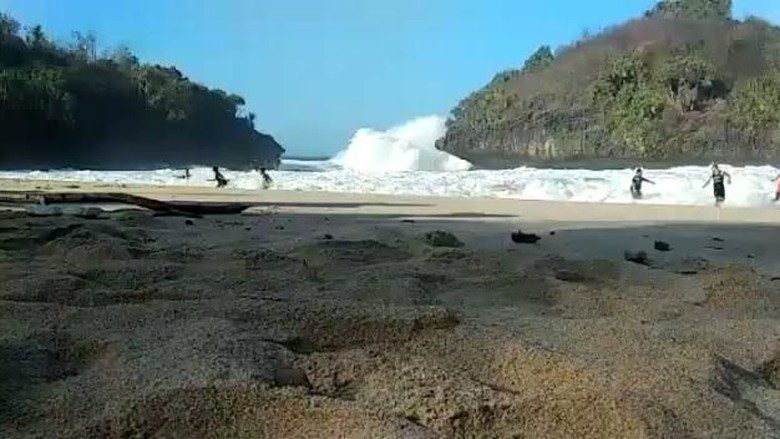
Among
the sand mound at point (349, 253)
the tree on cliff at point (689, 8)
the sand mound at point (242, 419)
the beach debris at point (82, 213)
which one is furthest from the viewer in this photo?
the tree on cliff at point (689, 8)

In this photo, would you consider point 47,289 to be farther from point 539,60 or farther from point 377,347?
point 539,60

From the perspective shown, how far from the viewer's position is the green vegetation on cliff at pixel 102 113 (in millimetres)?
61594

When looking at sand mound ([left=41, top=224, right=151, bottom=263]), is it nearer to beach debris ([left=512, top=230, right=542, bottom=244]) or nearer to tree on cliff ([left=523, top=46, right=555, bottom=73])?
beach debris ([left=512, top=230, right=542, bottom=244])

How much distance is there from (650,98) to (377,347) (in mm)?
66088

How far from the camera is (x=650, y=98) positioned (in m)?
65.0

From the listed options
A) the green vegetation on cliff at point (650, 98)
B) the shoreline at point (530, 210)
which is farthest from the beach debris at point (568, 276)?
the green vegetation on cliff at point (650, 98)

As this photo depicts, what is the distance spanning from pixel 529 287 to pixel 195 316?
1416mm

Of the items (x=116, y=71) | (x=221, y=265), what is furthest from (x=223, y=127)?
(x=221, y=265)

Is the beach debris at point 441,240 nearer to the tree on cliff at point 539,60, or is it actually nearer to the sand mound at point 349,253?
the sand mound at point 349,253

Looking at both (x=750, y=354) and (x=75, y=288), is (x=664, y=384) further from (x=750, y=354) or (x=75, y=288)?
(x=75, y=288)

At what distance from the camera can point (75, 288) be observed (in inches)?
119

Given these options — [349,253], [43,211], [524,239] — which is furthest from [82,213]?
[349,253]

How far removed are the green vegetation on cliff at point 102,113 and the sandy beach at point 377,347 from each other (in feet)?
185

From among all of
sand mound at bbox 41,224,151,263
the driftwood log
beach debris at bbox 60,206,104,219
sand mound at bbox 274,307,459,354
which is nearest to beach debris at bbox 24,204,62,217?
beach debris at bbox 60,206,104,219
